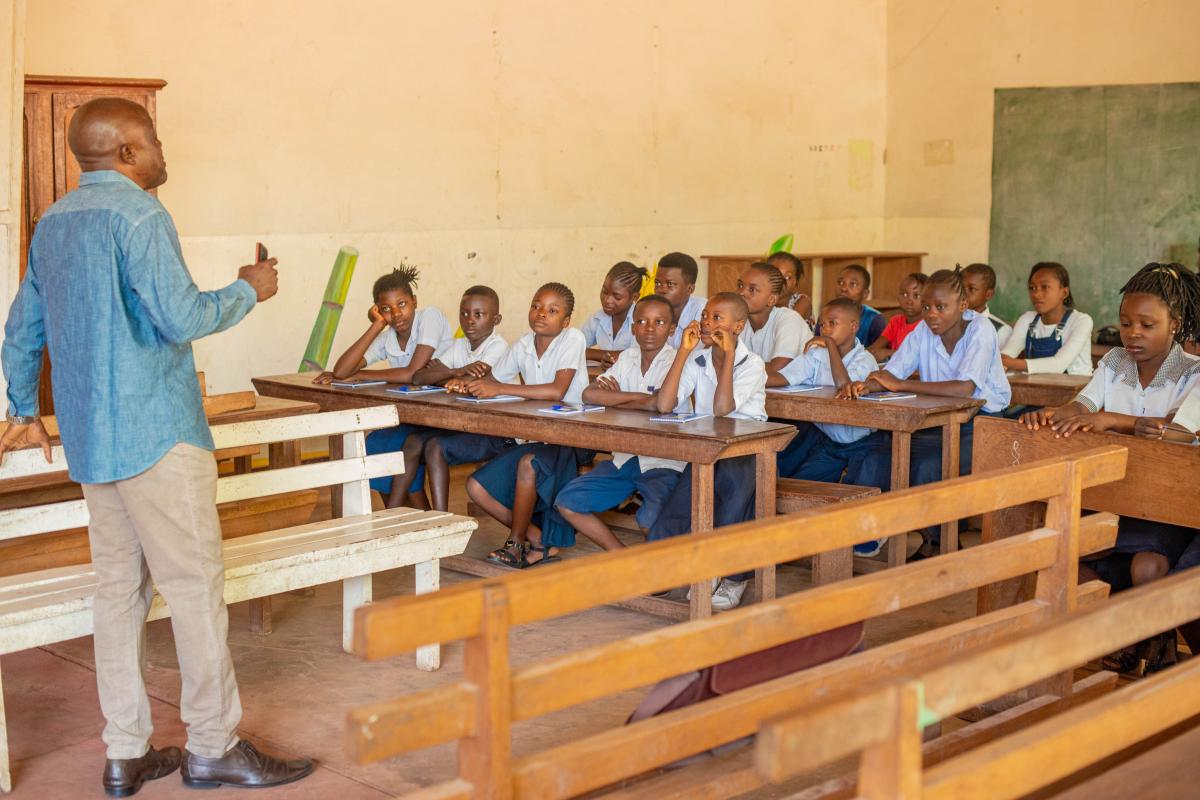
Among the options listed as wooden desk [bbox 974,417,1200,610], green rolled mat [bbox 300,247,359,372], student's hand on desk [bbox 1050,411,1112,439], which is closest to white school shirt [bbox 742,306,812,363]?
wooden desk [bbox 974,417,1200,610]

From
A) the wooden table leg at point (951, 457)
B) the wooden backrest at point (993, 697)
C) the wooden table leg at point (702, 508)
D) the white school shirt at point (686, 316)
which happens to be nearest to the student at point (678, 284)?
the white school shirt at point (686, 316)

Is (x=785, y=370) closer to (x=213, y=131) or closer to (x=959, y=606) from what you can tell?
(x=959, y=606)

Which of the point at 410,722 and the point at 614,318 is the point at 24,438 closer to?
the point at 410,722

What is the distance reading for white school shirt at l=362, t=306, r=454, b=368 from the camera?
568 cm

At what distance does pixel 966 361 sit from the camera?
17.8 feet

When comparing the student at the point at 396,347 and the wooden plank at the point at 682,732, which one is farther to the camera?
the student at the point at 396,347

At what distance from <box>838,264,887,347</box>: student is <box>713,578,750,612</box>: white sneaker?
9.69 ft

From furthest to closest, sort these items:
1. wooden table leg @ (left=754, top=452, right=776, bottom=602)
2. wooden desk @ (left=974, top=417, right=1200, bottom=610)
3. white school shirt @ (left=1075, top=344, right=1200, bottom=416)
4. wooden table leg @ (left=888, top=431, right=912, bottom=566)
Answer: wooden table leg @ (left=888, top=431, right=912, bottom=566) → wooden table leg @ (left=754, top=452, right=776, bottom=602) → white school shirt @ (left=1075, top=344, right=1200, bottom=416) → wooden desk @ (left=974, top=417, right=1200, bottom=610)

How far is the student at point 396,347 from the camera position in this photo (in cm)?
554

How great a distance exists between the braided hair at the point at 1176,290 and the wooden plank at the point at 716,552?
1.35 m

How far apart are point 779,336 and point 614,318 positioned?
113cm

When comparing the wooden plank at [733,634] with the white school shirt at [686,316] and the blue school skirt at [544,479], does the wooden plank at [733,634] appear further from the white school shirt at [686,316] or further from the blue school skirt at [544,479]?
the white school shirt at [686,316]

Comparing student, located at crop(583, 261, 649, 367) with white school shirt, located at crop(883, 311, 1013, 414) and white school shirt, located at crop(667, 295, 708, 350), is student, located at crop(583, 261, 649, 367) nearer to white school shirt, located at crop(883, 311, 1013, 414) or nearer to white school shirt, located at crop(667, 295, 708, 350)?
white school shirt, located at crop(667, 295, 708, 350)

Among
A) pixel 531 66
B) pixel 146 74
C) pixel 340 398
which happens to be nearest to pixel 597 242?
pixel 531 66
